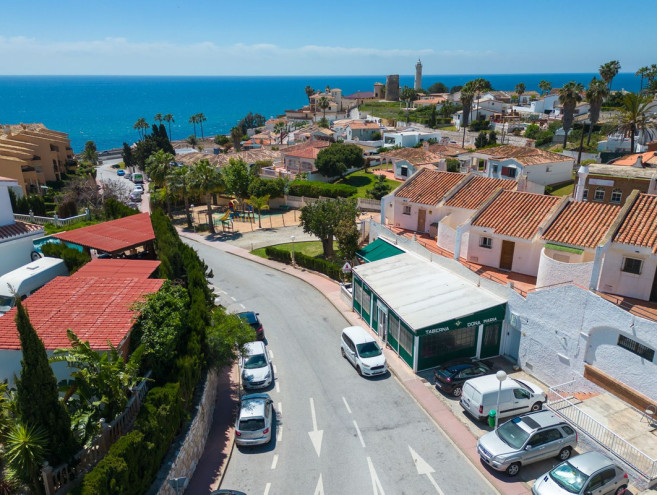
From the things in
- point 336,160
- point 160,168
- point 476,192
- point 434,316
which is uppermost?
point 476,192

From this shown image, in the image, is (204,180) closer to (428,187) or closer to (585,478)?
(428,187)

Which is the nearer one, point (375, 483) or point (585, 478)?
point (585, 478)

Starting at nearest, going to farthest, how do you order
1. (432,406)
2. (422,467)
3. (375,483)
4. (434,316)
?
(375,483) → (422,467) → (432,406) → (434,316)

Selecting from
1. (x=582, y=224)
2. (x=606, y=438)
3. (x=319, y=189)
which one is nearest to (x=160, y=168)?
(x=319, y=189)

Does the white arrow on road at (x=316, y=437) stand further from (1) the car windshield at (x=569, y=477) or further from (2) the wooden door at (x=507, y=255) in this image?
(2) the wooden door at (x=507, y=255)

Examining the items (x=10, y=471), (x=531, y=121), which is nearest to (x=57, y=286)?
(x=10, y=471)
